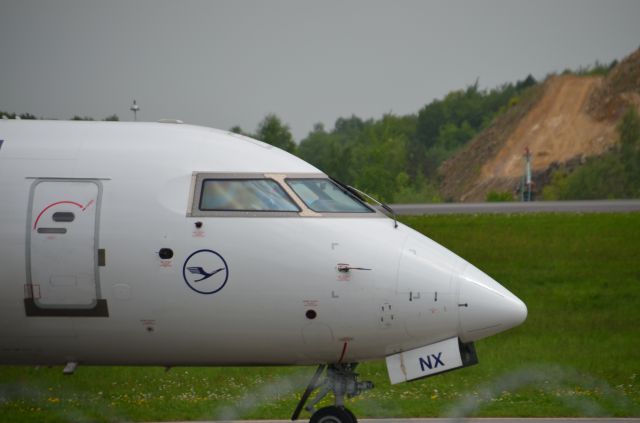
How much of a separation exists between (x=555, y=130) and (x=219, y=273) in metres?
69.5

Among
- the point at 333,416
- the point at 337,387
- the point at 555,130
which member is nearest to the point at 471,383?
the point at 337,387

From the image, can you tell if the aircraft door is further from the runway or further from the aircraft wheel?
the runway

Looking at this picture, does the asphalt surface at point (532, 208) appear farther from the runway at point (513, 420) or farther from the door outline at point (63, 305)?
the door outline at point (63, 305)

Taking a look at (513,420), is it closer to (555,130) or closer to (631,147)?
(631,147)

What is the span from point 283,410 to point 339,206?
526cm

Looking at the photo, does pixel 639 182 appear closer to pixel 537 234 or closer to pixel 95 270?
pixel 537 234

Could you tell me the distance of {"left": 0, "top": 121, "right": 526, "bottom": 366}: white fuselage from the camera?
13.3m

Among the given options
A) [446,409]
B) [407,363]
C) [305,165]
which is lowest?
[446,409]

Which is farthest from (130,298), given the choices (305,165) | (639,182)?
(639,182)

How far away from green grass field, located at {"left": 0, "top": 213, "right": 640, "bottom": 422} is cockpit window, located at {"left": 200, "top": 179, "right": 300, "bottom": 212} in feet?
16.3

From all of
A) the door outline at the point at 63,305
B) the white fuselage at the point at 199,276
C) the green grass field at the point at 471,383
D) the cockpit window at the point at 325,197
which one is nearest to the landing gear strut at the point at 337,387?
the white fuselage at the point at 199,276

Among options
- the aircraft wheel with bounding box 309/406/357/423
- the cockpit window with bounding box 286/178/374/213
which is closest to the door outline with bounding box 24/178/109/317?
the cockpit window with bounding box 286/178/374/213

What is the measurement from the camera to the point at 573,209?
4556cm

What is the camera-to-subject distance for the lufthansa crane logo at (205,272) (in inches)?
529
